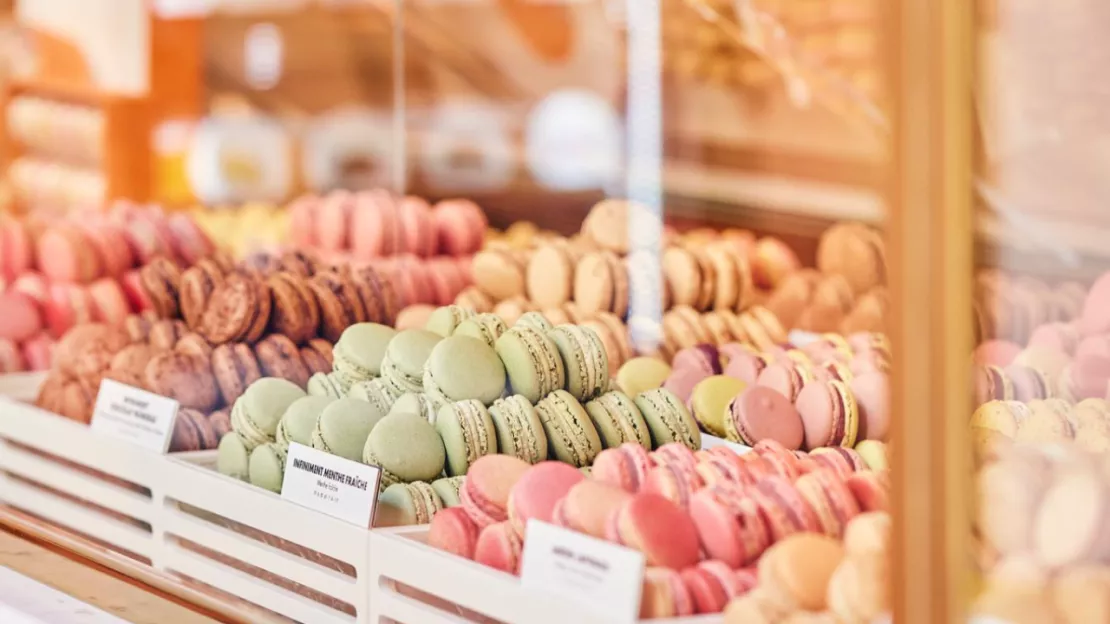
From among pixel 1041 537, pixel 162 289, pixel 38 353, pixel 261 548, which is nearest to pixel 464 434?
pixel 261 548

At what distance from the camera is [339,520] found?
1.25 m

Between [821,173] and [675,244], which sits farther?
[821,173]

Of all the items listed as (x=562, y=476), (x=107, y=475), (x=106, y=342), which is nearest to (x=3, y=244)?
(x=106, y=342)

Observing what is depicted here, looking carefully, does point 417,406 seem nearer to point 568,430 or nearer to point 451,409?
point 451,409

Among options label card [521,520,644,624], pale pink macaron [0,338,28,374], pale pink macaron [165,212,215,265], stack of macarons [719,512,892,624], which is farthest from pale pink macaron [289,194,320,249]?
stack of macarons [719,512,892,624]

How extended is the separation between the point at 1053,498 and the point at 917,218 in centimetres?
24

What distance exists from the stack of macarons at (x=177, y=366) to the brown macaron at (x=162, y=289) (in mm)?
27

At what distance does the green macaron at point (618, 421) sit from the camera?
4.34 ft

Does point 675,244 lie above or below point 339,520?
above

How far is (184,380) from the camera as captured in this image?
5.29 feet

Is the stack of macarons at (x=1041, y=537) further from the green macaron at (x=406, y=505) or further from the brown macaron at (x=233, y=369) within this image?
the brown macaron at (x=233, y=369)

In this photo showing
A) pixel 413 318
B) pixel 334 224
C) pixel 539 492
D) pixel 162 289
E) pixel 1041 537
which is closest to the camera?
pixel 1041 537

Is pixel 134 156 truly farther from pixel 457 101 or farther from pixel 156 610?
pixel 156 610

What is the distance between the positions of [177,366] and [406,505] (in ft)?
1.64
